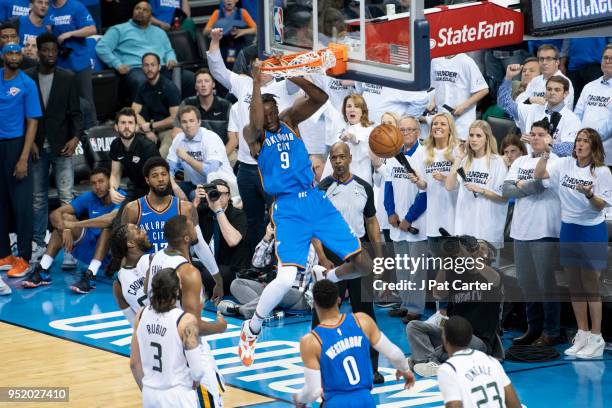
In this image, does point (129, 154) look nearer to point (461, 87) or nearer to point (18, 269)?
point (18, 269)

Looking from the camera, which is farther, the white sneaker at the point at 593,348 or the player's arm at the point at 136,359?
the white sneaker at the point at 593,348

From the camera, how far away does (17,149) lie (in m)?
14.1

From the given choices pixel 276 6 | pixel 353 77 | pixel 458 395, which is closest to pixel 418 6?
pixel 353 77

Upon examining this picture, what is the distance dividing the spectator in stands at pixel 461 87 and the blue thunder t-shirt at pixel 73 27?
206 inches

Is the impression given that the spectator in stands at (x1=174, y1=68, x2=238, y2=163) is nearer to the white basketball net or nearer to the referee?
the referee

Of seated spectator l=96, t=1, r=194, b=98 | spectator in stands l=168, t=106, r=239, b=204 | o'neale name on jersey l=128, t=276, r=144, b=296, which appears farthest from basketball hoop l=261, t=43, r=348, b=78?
seated spectator l=96, t=1, r=194, b=98

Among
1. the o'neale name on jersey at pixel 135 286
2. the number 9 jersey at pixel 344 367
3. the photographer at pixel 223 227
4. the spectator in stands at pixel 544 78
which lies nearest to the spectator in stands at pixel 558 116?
the spectator in stands at pixel 544 78

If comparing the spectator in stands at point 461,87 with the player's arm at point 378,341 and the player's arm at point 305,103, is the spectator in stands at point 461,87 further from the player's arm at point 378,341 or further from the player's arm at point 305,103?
the player's arm at point 378,341

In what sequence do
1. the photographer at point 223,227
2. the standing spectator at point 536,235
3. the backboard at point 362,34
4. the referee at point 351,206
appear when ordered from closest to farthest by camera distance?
the backboard at point 362,34 < the referee at point 351,206 < the standing spectator at point 536,235 < the photographer at point 223,227

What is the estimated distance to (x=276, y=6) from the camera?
1020 centimetres

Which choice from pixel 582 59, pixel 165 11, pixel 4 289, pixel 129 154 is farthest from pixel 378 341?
pixel 165 11

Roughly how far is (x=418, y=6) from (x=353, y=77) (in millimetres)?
939

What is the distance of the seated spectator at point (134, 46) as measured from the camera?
655 inches

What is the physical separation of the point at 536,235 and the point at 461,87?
3.04 metres
